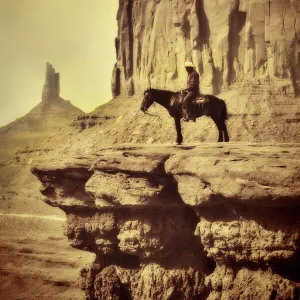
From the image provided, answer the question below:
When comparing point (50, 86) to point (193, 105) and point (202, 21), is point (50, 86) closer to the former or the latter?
point (202, 21)

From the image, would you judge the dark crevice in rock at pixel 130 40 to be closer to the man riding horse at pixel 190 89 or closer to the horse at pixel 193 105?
the horse at pixel 193 105

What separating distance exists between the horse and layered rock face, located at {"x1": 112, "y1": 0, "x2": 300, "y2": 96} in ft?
185

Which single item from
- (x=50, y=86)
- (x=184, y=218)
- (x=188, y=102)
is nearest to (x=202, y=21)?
(x=188, y=102)

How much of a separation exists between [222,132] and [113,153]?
4.67 meters

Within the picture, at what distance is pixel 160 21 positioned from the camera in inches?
3570

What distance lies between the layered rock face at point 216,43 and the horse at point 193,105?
56.3 m

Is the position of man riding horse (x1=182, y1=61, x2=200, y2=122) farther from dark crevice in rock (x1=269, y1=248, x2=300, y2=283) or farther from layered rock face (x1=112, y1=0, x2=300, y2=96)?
layered rock face (x1=112, y1=0, x2=300, y2=96)

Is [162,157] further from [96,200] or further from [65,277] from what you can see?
[65,277]

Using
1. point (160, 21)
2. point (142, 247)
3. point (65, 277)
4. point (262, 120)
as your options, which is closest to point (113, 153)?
point (142, 247)

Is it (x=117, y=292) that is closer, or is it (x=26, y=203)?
(x=117, y=292)

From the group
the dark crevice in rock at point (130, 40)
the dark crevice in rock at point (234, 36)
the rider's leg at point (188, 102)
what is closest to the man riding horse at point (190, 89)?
the rider's leg at point (188, 102)

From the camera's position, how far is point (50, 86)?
147250 millimetres

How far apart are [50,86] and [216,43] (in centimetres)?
7228

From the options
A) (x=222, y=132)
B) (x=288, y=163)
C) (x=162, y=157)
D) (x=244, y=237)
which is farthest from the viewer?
(x=222, y=132)
